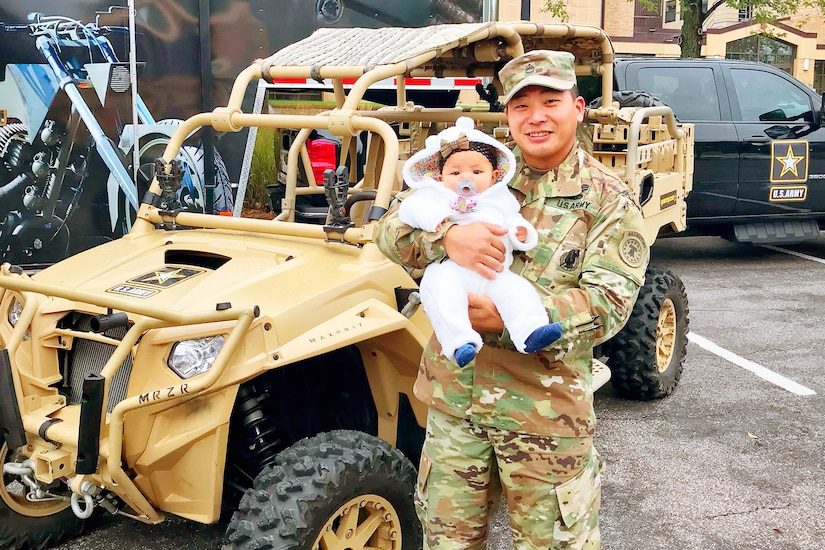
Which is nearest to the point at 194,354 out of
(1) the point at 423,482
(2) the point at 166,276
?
(2) the point at 166,276

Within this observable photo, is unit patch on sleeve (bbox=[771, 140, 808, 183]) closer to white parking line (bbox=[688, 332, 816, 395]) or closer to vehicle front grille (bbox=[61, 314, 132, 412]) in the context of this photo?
white parking line (bbox=[688, 332, 816, 395])

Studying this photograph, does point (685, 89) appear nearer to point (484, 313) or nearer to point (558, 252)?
point (558, 252)

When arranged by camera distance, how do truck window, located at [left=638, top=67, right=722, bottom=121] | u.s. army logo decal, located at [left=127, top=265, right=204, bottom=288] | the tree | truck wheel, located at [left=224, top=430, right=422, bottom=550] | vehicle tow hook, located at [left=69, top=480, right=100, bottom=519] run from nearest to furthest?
truck wheel, located at [left=224, top=430, right=422, bottom=550]
vehicle tow hook, located at [left=69, top=480, right=100, bottom=519]
u.s. army logo decal, located at [left=127, top=265, right=204, bottom=288]
truck window, located at [left=638, top=67, right=722, bottom=121]
the tree

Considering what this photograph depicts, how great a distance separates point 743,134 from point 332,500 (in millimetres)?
6914

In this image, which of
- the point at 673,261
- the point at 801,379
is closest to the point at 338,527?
the point at 801,379

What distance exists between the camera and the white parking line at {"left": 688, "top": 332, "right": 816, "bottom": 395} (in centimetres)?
531

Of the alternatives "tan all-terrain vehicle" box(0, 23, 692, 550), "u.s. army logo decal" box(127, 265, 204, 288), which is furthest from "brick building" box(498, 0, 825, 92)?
"u.s. army logo decal" box(127, 265, 204, 288)

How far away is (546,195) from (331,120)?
4.35 ft

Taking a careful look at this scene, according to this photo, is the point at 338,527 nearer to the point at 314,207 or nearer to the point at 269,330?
the point at 269,330

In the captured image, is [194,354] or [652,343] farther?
[652,343]

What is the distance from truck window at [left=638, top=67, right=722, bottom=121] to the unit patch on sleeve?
2.18ft

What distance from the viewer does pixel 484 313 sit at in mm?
2191

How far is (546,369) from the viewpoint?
2328 millimetres

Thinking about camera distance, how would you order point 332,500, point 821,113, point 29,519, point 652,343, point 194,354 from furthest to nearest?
1. point 821,113
2. point 652,343
3. point 29,519
4. point 194,354
5. point 332,500
